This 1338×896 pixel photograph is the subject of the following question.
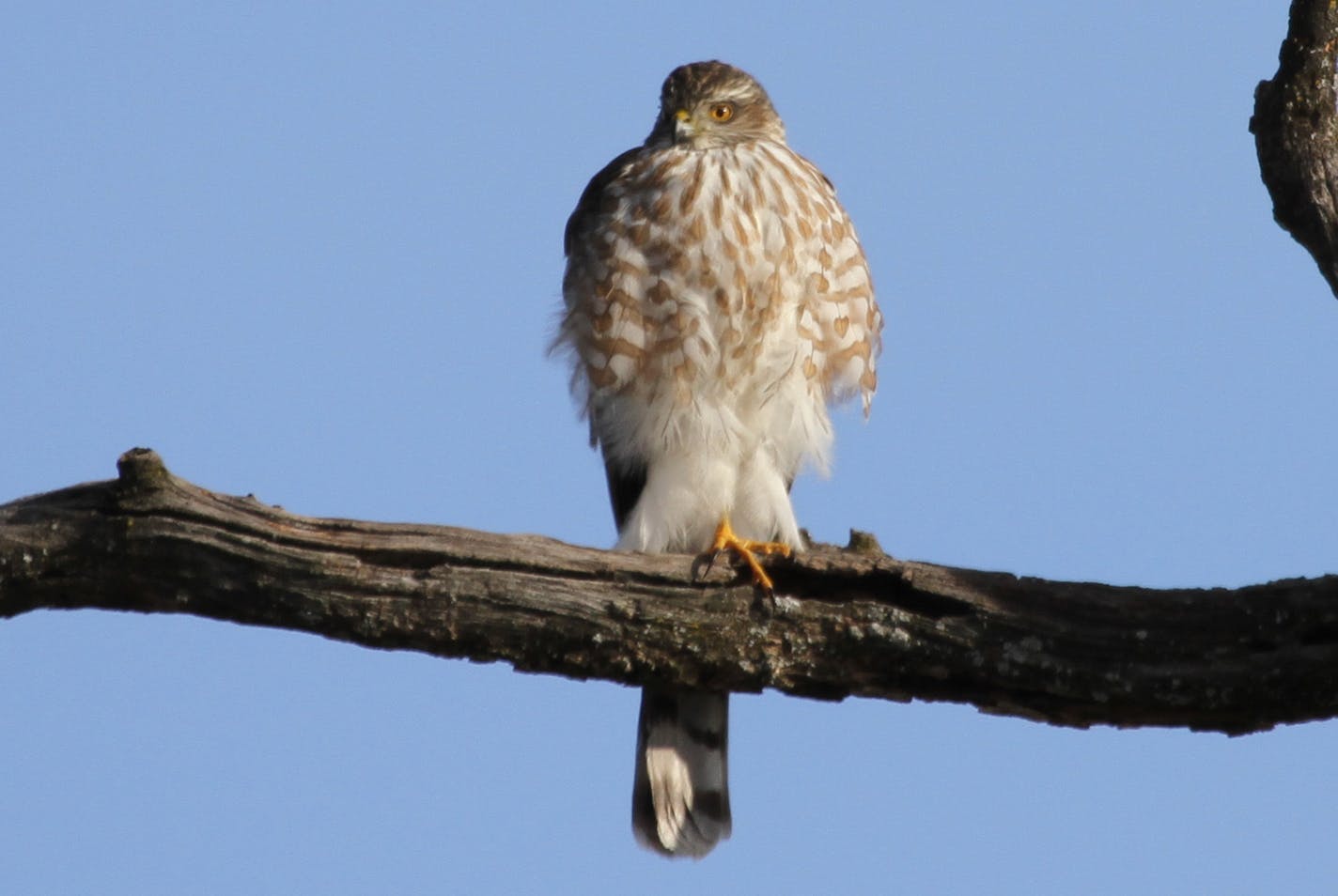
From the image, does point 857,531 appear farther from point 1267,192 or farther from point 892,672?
point 1267,192

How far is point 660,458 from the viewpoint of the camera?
554cm

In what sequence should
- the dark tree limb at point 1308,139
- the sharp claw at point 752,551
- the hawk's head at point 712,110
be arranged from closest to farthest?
1. the dark tree limb at point 1308,139
2. the sharp claw at point 752,551
3. the hawk's head at point 712,110

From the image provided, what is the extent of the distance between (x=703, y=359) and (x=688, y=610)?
52.4 inches

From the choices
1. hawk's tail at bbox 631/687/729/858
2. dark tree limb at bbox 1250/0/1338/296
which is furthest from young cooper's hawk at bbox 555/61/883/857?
dark tree limb at bbox 1250/0/1338/296

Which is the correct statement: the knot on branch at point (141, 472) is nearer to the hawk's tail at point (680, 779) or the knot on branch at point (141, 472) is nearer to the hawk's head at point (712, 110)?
the hawk's tail at point (680, 779)

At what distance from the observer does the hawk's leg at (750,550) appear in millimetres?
4316

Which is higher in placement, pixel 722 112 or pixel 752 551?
pixel 722 112

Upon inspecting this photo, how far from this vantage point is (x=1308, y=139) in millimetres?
4094

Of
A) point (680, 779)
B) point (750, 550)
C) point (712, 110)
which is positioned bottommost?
point (680, 779)

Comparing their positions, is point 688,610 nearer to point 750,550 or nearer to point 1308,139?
point 750,550

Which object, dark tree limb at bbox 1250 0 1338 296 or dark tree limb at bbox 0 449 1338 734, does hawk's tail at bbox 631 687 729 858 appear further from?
dark tree limb at bbox 1250 0 1338 296

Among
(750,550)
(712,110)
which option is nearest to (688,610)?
(750,550)

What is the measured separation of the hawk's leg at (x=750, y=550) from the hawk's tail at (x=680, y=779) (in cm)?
71

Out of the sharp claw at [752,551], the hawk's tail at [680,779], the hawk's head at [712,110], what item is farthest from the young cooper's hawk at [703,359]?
the sharp claw at [752,551]
